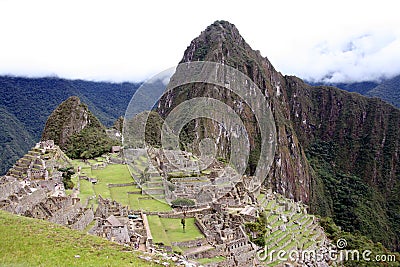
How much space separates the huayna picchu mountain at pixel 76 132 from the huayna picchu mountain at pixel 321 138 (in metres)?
27.7

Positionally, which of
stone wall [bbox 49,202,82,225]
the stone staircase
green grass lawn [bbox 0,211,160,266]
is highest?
green grass lawn [bbox 0,211,160,266]

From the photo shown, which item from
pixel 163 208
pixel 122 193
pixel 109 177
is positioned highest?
pixel 109 177

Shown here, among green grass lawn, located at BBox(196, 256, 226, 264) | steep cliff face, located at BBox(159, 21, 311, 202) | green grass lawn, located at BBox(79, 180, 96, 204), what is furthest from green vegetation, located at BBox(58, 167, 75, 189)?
steep cliff face, located at BBox(159, 21, 311, 202)

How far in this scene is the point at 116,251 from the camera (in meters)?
13.0

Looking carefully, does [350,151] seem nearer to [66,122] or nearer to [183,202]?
[66,122]

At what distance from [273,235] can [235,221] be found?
12.0 ft

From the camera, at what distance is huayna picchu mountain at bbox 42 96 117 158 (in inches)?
2170

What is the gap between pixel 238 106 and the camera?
107 meters

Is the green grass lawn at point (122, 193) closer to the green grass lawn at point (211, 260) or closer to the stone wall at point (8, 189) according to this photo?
the stone wall at point (8, 189)

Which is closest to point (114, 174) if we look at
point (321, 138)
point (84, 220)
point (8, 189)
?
point (8, 189)

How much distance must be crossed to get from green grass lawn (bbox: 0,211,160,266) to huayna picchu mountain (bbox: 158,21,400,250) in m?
68.6

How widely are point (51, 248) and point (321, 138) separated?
16705 centimetres

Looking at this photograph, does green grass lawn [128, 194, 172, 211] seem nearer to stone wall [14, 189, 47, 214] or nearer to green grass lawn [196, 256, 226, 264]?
stone wall [14, 189, 47, 214]

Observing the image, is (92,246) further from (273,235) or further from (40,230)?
(273,235)
